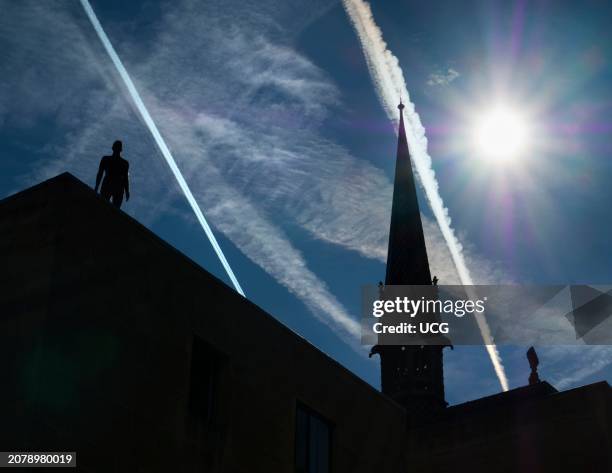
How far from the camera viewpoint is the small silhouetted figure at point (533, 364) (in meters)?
Result: 48.0

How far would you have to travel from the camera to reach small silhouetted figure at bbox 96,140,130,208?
828 inches

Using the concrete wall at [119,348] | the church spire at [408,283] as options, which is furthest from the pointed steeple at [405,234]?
the concrete wall at [119,348]

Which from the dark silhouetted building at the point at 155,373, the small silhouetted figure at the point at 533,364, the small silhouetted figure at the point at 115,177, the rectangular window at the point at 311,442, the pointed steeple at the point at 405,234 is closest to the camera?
the dark silhouetted building at the point at 155,373

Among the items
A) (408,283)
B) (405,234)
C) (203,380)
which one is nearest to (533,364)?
(203,380)

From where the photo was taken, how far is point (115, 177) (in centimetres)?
2108

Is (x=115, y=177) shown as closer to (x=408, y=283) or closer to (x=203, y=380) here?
(x=203, y=380)

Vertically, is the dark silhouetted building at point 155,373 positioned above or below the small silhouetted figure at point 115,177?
below

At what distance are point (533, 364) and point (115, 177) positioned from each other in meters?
33.6

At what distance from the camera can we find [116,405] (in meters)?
17.0

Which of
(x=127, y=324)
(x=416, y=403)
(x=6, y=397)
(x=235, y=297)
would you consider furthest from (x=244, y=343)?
(x=416, y=403)

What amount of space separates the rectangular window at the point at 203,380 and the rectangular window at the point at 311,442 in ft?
10.3

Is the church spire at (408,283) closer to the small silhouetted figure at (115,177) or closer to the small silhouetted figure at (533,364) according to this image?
the small silhouetted figure at (533,364)

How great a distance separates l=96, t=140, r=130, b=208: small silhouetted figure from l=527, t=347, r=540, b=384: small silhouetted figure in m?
31.6

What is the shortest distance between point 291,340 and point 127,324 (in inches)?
238
